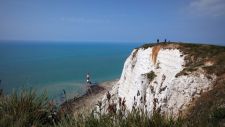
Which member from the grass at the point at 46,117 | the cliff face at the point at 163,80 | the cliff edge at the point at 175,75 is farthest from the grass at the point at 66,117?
the cliff edge at the point at 175,75

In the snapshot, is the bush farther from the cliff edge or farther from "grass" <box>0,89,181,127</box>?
the cliff edge

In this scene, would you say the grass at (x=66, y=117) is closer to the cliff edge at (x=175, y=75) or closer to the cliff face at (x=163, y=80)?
the cliff face at (x=163, y=80)

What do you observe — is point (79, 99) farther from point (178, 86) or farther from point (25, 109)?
point (25, 109)

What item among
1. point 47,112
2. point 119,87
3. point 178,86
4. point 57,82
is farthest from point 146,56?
point 57,82

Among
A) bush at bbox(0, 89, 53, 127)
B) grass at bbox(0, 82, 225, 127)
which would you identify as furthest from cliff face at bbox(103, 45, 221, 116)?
bush at bbox(0, 89, 53, 127)

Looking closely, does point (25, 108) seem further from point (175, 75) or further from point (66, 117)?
point (175, 75)

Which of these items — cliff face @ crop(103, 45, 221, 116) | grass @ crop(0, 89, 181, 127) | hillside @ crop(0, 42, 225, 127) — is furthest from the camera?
cliff face @ crop(103, 45, 221, 116)

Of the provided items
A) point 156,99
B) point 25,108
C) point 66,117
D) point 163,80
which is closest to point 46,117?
point 25,108

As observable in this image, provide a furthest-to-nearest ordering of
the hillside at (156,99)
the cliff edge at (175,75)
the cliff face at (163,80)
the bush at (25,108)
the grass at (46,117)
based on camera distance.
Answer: the cliff face at (163,80)
the cliff edge at (175,75)
the bush at (25,108)
the hillside at (156,99)
the grass at (46,117)

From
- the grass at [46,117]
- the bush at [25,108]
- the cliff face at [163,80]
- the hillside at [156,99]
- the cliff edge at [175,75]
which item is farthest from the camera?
the cliff face at [163,80]
